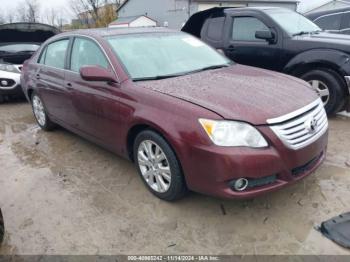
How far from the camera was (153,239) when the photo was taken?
8.56 feet

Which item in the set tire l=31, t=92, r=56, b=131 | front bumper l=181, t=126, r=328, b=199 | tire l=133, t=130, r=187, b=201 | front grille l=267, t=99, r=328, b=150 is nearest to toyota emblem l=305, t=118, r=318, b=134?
front grille l=267, t=99, r=328, b=150

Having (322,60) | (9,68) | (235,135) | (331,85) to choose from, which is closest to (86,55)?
(235,135)

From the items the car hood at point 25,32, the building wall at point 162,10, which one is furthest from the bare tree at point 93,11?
the car hood at point 25,32

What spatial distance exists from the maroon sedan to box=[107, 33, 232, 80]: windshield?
0.04ft

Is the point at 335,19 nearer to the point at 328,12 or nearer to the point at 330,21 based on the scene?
the point at 330,21

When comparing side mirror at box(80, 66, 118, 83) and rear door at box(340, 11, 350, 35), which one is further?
rear door at box(340, 11, 350, 35)

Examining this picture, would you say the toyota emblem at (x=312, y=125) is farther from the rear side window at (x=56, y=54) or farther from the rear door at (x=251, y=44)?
the rear side window at (x=56, y=54)

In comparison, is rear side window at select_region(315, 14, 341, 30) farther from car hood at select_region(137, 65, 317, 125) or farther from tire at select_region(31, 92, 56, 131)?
tire at select_region(31, 92, 56, 131)

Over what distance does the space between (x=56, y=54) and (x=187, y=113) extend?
107 inches

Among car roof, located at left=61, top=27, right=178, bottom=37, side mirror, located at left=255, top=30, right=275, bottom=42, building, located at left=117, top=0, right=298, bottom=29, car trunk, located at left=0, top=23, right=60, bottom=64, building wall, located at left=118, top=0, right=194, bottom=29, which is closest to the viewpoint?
car roof, located at left=61, top=27, right=178, bottom=37

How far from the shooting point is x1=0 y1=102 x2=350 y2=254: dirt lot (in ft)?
8.30

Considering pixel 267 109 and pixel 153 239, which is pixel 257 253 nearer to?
pixel 153 239

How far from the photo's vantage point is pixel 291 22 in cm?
554

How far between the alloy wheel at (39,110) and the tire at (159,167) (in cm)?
251
